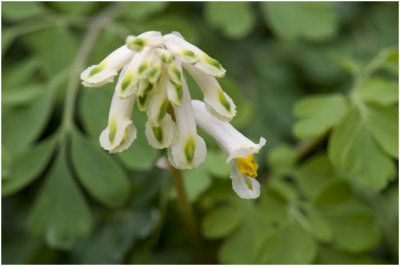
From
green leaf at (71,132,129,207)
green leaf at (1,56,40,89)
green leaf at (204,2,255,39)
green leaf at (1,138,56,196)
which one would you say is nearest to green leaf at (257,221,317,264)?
green leaf at (71,132,129,207)

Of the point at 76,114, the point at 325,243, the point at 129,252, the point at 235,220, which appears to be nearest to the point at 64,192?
the point at 129,252

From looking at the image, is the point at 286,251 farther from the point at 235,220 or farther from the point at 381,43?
the point at 381,43

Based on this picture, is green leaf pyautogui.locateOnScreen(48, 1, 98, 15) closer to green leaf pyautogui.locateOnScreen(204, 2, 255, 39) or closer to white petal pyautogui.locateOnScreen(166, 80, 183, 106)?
green leaf pyautogui.locateOnScreen(204, 2, 255, 39)

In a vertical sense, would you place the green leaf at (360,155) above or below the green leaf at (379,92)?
below

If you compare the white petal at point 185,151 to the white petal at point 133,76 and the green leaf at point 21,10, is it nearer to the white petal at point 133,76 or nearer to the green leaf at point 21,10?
the white petal at point 133,76

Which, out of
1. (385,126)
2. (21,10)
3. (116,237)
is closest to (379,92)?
(385,126)

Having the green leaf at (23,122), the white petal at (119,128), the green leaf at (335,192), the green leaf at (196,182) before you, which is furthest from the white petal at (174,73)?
the green leaf at (23,122)

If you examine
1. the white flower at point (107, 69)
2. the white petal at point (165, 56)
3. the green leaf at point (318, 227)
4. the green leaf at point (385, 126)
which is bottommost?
the green leaf at point (318, 227)
